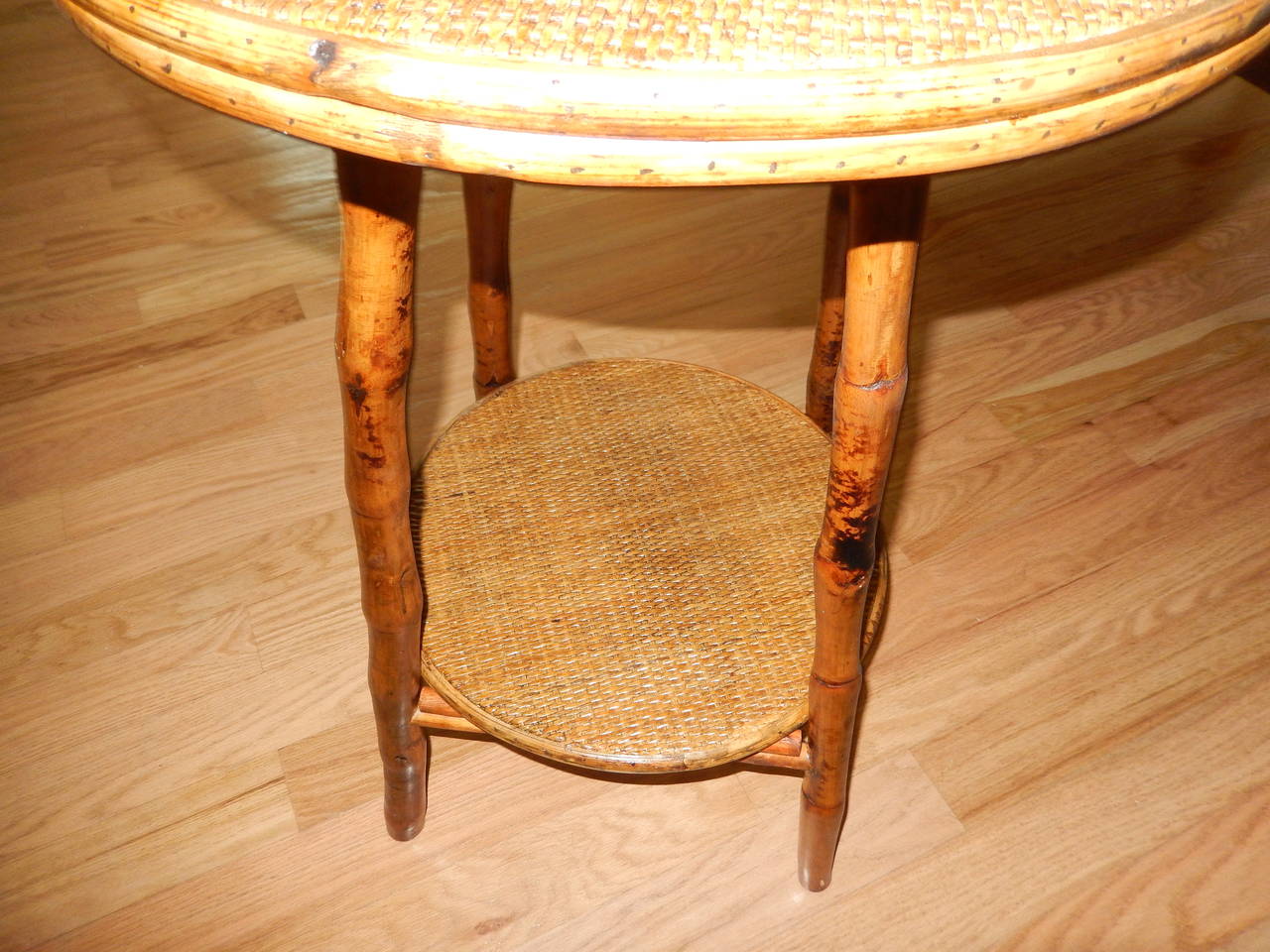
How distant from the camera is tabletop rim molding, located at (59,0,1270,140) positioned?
13.0 inches

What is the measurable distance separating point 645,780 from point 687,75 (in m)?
0.62

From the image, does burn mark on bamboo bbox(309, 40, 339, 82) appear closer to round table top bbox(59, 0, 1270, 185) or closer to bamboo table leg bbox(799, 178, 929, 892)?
round table top bbox(59, 0, 1270, 185)

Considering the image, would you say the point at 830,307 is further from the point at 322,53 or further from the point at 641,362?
the point at 322,53

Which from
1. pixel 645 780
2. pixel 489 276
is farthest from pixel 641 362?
pixel 645 780

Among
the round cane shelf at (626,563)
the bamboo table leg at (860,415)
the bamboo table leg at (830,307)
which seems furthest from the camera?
the bamboo table leg at (830,307)

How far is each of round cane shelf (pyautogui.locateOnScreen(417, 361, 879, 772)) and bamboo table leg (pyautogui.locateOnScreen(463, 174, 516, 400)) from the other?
0.13ft

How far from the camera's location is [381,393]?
1.66 ft

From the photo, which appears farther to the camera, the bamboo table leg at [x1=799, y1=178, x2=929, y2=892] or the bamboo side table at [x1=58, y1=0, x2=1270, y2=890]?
the bamboo table leg at [x1=799, y1=178, x2=929, y2=892]

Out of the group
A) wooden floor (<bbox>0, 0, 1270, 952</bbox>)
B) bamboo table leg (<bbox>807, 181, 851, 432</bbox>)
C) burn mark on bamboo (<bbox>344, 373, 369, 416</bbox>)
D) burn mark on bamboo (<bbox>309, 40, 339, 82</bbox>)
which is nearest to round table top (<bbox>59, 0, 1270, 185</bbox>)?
burn mark on bamboo (<bbox>309, 40, 339, 82</bbox>)

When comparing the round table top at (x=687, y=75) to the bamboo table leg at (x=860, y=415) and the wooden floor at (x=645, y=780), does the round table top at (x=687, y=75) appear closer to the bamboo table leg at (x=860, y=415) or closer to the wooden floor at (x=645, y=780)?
the bamboo table leg at (x=860, y=415)

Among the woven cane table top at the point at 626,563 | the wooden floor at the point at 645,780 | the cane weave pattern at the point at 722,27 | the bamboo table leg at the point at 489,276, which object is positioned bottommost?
the wooden floor at the point at 645,780

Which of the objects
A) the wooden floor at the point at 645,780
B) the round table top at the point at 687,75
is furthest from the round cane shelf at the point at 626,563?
the round table top at the point at 687,75

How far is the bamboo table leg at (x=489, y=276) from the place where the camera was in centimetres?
77

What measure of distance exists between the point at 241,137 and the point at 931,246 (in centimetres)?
93
